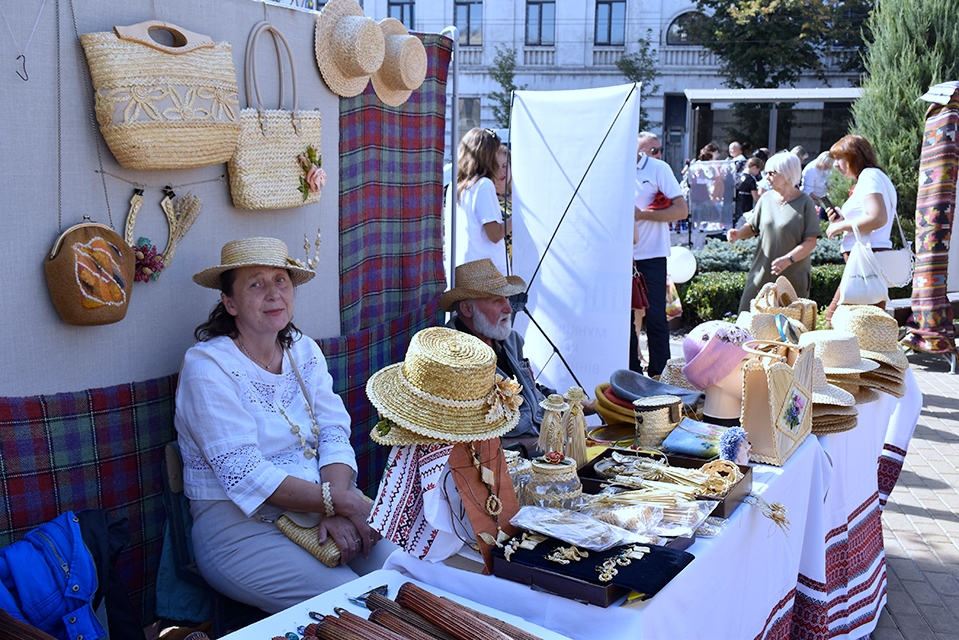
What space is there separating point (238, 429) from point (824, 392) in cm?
212

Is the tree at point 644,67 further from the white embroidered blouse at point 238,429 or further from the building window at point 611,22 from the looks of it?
the white embroidered blouse at point 238,429

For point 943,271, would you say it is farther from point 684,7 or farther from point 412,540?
point 684,7

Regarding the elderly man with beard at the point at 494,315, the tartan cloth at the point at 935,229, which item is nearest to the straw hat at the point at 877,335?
the elderly man with beard at the point at 494,315

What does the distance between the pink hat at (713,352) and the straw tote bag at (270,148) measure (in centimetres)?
150

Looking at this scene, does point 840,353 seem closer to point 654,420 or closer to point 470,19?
point 654,420

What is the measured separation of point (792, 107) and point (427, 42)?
61.3 ft

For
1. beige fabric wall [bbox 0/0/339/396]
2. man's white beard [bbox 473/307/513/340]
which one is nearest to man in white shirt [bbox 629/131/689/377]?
man's white beard [bbox 473/307/513/340]

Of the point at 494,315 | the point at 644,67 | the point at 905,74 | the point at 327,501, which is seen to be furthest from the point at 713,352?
the point at 644,67

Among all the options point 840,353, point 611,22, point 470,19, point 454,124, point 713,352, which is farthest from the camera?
point 470,19

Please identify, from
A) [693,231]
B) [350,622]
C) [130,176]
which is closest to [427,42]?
[130,176]

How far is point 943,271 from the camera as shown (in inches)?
281

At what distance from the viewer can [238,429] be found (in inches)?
94.4

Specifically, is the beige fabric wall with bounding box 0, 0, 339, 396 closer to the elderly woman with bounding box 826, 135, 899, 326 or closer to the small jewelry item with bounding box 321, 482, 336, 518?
the small jewelry item with bounding box 321, 482, 336, 518

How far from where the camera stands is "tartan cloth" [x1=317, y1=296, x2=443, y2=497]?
11.0 ft
